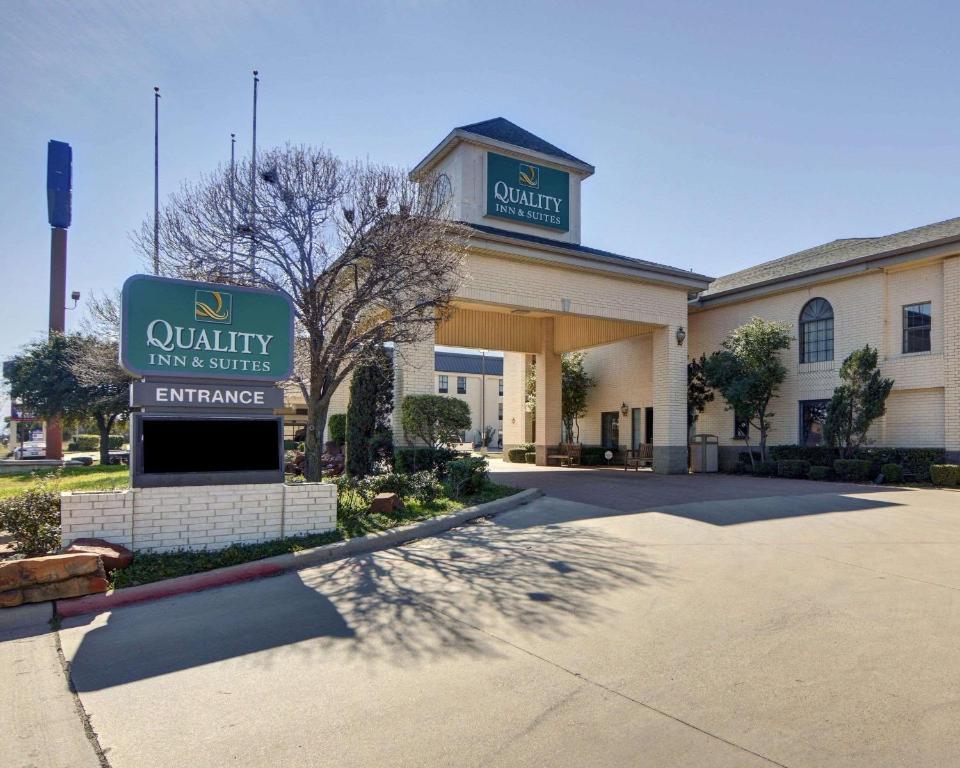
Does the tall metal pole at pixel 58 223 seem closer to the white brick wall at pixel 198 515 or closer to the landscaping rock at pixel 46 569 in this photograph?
the white brick wall at pixel 198 515

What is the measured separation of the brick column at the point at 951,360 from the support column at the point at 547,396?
499 inches

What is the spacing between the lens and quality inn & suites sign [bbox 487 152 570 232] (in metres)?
19.6

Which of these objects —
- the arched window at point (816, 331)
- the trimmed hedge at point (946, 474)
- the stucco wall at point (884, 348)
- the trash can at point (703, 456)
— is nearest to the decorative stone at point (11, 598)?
the trimmed hedge at point (946, 474)

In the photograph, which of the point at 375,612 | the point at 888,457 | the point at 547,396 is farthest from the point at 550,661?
the point at 547,396

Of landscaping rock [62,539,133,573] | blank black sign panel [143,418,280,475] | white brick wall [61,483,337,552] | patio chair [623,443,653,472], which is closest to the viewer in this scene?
landscaping rock [62,539,133,573]

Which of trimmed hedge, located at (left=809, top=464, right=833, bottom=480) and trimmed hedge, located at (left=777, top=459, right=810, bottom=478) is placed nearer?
trimmed hedge, located at (left=809, top=464, right=833, bottom=480)

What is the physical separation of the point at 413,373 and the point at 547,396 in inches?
451

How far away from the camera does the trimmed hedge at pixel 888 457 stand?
17906mm

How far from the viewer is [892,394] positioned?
1938 centimetres

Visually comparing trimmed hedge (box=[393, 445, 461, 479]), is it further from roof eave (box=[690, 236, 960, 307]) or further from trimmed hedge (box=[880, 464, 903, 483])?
roof eave (box=[690, 236, 960, 307])

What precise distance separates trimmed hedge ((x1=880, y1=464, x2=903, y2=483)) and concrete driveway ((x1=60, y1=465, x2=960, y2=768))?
10.0 m

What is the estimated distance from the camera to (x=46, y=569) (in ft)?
21.6

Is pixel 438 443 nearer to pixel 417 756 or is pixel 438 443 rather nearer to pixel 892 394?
pixel 417 756

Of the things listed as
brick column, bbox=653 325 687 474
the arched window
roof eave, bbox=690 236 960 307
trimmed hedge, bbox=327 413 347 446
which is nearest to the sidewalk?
trimmed hedge, bbox=327 413 347 446
